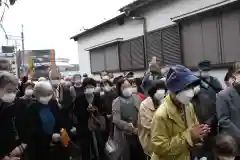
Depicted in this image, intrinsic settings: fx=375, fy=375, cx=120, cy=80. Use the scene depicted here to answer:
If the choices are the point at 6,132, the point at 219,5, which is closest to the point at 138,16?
the point at 219,5

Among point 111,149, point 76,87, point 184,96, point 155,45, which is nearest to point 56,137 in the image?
point 111,149

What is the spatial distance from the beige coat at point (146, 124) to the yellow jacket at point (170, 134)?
926mm

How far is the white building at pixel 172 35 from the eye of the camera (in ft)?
29.1

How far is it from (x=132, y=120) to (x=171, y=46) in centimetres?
516

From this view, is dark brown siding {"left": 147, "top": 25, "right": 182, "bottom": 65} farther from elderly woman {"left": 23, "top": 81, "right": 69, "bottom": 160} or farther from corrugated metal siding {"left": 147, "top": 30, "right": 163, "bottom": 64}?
elderly woman {"left": 23, "top": 81, "right": 69, "bottom": 160}

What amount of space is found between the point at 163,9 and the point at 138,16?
176 cm

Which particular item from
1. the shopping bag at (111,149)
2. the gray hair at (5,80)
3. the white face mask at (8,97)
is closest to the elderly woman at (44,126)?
the shopping bag at (111,149)

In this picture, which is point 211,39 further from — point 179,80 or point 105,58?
point 105,58

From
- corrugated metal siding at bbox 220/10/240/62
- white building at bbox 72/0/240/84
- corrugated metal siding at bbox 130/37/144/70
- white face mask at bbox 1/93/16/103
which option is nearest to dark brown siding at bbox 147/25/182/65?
white building at bbox 72/0/240/84

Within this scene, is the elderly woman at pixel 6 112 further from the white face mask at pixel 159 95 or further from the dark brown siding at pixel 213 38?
the dark brown siding at pixel 213 38

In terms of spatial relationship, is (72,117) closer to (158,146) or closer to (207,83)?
(207,83)

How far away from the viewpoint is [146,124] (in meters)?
4.87

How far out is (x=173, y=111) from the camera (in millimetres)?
3664

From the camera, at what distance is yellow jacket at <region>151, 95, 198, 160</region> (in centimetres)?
350
